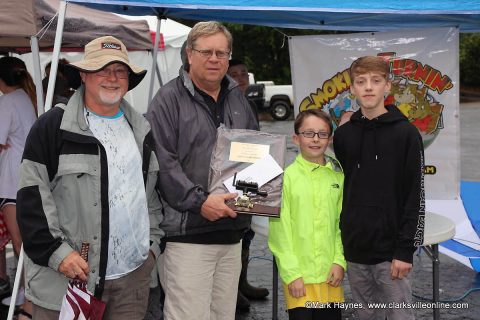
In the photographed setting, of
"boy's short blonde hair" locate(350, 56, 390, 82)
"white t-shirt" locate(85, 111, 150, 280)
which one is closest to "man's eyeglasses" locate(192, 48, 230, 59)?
"white t-shirt" locate(85, 111, 150, 280)

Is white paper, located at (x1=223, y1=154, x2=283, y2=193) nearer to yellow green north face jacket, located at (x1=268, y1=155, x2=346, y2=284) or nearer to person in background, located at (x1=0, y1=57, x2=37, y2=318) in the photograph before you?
yellow green north face jacket, located at (x1=268, y1=155, x2=346, y2=284)

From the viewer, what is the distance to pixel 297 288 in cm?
272

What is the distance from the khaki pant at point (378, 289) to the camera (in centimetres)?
275

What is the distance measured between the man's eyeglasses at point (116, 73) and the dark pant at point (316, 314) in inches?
59.8

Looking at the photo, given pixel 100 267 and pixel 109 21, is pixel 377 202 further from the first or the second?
pixel 109 21

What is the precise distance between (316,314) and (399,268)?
54cm

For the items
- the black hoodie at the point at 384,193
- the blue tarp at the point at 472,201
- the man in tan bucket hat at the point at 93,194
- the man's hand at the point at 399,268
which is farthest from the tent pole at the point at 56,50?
the blue tarp at the point at 472,201

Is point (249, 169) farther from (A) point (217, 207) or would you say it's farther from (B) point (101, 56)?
(B) point (101, 56)

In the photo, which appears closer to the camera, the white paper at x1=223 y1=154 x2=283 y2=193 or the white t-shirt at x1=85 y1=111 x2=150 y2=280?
the white t-shirt at x1=85 y1=111 x2=150 y2=280

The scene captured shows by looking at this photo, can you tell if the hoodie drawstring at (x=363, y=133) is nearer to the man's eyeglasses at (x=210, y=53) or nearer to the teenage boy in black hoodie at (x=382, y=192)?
the teenage boy in black hoodie at (x=382, y=192)

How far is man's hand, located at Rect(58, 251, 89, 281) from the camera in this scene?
2170 millimetres

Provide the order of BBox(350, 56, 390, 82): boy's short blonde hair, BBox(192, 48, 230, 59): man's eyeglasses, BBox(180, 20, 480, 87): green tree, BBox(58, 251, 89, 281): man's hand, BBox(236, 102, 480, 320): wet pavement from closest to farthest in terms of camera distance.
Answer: BBox(58, 251, 89, 281): man's hand → BBox(192, 48, 230, 59): man's eyeglasses → BBox(350, 56, 390, 82): boy's short blonde hair → BBox(236, 102, 480, 320): wet pavement → BBox(180, 20, 480, 87): green tree

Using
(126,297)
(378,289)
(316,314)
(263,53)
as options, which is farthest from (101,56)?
(263,53)

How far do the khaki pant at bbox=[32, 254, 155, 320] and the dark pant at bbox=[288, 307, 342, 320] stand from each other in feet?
2.71
